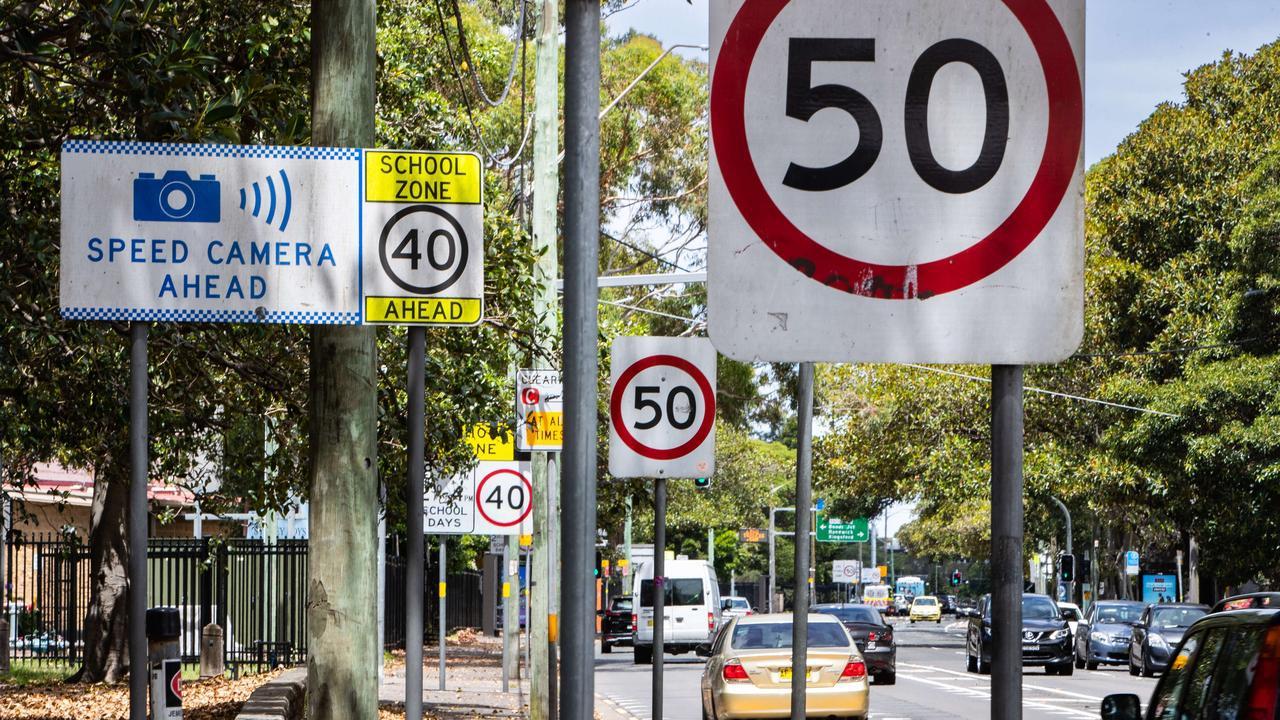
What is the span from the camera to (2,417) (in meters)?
12.5

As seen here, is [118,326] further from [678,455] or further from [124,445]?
[124,445]

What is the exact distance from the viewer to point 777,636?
19469 millimetres

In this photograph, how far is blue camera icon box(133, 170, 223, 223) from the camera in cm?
629

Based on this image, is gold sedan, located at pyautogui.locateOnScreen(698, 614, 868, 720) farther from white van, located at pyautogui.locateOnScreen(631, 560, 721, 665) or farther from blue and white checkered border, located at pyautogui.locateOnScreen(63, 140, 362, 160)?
white van, located at pyautogui.locateOnScreen(631, 560, 721, 665)

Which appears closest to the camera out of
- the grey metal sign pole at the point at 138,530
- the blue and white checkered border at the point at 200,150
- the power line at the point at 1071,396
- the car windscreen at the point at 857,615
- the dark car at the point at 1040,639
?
the grey metal sign pole at the point at 138,530

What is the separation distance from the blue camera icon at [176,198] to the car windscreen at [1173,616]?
30151 millimetres

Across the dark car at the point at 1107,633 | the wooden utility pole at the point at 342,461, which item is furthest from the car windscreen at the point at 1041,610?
the wooden utility pole at the point at 342,461

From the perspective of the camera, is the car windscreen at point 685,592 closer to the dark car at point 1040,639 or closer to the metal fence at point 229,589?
the dark car at point 1040,639

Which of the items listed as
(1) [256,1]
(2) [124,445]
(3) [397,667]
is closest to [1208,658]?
(1) [256,1]

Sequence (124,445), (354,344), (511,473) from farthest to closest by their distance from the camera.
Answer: (511,473) → (124,445) → (354,344)

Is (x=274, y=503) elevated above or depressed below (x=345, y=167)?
below

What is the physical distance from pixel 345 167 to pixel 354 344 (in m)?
1.53

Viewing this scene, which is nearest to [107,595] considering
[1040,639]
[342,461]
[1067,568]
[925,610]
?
[342,461]

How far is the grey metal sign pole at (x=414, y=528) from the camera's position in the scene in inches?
258
